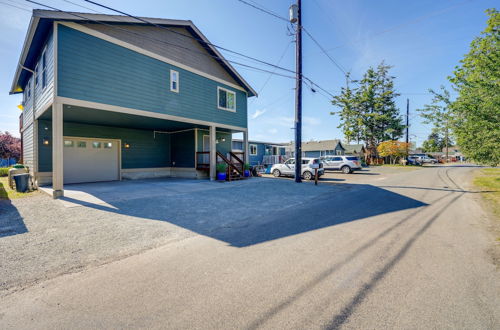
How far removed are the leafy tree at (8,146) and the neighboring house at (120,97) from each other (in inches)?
417

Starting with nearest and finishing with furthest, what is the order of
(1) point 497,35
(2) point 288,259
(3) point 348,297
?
(3) point 348,297 < (2) point 288,259 < (1) point 497,35

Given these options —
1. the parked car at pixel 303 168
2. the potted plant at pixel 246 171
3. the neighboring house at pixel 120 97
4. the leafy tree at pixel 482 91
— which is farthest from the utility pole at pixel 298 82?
the leafy tree at pixel 482 91

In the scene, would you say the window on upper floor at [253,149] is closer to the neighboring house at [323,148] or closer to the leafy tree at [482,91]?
the neighboring house at [323,148]

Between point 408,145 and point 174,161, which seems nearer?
point 174,161

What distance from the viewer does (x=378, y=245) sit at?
13.3 ft

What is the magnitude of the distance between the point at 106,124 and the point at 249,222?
36.7 feet

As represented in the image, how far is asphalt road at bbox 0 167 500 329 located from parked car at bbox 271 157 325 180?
11790 millimetres

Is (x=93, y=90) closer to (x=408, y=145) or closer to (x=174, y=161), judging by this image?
(x=174, y=161)

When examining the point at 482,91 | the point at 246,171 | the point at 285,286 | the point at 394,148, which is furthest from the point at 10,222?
the point at 394,148

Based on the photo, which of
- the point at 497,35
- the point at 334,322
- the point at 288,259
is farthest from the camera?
the point at 497,35

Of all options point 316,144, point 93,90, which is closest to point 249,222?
point 93,90

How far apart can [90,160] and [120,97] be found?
5.05 metres

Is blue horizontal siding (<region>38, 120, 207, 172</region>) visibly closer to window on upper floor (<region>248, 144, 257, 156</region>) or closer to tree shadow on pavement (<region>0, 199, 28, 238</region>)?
tree shadow on pavement (<region>0, 199, 28, 238</region>)

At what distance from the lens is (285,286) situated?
273cm
